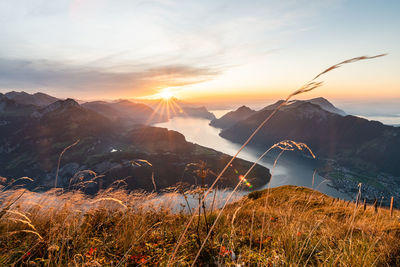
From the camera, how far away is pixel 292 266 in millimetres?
2484

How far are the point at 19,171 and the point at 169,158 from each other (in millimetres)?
143366

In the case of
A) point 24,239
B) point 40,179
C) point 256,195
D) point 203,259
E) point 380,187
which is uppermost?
point 24,239

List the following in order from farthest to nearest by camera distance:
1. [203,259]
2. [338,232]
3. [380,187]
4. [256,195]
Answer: [380,187] < [256,195] < [338,232] < [203,259]

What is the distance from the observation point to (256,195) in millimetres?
17469

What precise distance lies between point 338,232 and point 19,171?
252175 mm

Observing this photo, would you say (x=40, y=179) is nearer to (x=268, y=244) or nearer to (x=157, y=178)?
(x=157, y=178)

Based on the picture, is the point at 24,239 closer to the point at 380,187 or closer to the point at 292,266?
the point at 292,266

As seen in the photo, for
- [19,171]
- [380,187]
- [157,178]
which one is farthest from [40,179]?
[380,187]

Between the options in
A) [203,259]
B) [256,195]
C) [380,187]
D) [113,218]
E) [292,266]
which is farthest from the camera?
[380,187]

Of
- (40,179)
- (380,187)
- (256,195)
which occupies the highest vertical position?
(256,195)

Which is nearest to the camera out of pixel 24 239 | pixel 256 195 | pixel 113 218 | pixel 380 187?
pixel 24 239

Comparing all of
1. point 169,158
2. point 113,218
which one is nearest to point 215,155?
point 169,158

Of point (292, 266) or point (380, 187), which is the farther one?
point (380, 187)

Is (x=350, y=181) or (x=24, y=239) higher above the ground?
(x=24, y=239)
